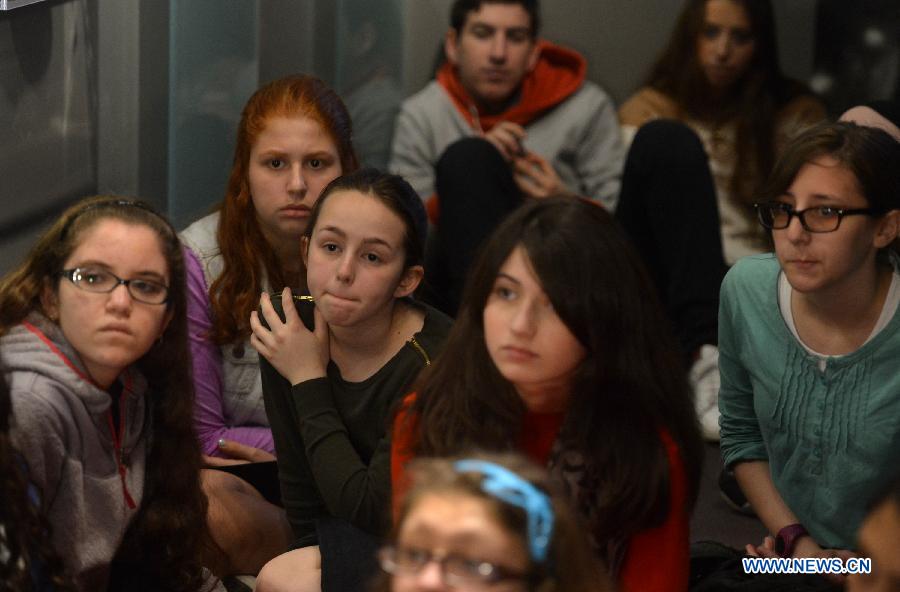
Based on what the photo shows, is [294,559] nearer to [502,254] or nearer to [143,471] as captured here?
[143,471]

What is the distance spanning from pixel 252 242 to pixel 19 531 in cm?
98

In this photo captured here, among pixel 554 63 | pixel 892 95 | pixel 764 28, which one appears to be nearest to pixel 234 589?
pixel 554 63

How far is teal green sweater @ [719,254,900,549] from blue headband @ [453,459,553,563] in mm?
792

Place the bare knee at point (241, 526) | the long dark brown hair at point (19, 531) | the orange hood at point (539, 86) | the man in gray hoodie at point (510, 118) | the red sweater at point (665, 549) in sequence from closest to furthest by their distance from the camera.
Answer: the long dark brown hair at point (19, 531), the red sweater at point (665, 549), the bare knee at point (241, 526), the man in gray hoodie at point (510, 118), the orange hood at point (539, 86)

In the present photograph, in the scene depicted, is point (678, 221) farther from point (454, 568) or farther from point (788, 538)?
point (454, 568)

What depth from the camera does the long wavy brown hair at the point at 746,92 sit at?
3588 mm

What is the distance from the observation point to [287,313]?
2084mm

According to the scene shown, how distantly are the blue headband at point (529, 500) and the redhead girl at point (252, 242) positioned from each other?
3.66 ft

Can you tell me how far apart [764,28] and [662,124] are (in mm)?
664

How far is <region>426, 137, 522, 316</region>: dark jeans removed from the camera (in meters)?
3.11

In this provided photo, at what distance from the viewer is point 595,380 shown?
172 cm

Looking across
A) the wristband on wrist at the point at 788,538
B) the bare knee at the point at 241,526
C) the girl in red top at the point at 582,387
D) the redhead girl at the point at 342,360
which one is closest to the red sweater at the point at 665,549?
the girl in red top at the point at 582,387

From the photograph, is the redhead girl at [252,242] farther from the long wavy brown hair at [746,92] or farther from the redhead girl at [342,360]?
the long wavy brown hair at [746,92]

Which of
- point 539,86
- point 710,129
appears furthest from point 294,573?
point 710,129
